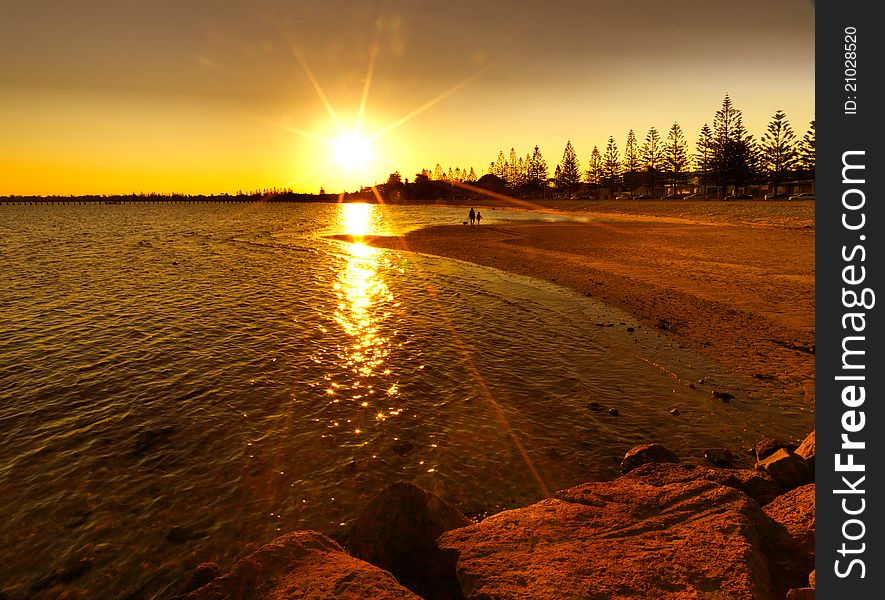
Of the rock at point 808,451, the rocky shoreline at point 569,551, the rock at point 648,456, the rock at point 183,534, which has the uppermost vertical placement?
the rocky shoreline at point 569,551

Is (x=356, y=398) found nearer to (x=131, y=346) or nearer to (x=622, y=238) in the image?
(x=131, y=346)

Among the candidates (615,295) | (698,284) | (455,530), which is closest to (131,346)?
(455,530)

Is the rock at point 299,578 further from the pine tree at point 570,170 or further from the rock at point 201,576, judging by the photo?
the pine tree at point 570,170

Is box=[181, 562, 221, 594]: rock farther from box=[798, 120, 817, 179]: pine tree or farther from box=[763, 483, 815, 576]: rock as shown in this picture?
box=[798, 120, 817, 179]: pine tree

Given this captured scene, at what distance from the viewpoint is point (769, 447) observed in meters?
7.07

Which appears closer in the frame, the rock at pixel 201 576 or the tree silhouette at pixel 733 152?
the rock at pixel 201 576

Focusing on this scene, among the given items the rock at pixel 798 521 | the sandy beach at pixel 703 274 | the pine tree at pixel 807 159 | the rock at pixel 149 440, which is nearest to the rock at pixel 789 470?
the rock at pixel 798 521

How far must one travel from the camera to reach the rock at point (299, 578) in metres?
3.55

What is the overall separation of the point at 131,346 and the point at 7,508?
8.53 metres

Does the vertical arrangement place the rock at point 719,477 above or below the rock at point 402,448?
above

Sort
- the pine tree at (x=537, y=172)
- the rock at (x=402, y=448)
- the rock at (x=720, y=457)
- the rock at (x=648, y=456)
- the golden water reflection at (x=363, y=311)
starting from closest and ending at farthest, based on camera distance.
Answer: the rock at (x=648, y=456)
the rock at (x=720, y=457)
the rock at (x=402, y=448)
the golden water reflection at (x=363, y=311)
the pine tree at (x=537, y=172)

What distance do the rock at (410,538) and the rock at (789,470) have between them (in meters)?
4.55

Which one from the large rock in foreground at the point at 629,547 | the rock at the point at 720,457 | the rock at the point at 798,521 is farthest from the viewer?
the rock at the point at 720,457

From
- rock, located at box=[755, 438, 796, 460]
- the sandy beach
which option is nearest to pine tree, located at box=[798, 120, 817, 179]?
the sandy beach
